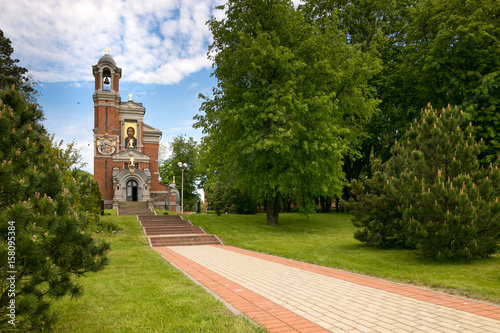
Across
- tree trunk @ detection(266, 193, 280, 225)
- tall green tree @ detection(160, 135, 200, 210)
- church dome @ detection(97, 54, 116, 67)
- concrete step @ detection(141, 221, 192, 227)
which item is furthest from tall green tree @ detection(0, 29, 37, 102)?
tall green tree @ detection(160, 135, 200, 210)

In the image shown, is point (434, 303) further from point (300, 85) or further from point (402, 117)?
point (402, 117)

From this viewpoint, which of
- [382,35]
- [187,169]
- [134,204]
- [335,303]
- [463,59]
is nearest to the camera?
[335,303]

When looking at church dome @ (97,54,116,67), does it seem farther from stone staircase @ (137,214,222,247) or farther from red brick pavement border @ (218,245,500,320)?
red brick pavement border @ (218,245,500,320)

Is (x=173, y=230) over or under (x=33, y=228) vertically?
under

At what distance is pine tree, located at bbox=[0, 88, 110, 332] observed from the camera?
11.4 feet

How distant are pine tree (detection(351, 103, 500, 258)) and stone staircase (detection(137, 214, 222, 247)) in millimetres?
9785

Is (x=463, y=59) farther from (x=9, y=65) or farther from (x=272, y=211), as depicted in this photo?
(x=9, y=65)

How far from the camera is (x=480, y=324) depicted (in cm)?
493

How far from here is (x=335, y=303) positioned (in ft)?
20.0

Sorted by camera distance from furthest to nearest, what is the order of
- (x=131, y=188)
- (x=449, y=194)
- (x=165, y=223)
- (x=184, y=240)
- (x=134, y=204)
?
1. (x=131, y=188)
2. (x=134, y=204)
3. (x=165, y=223)
4. (x=184, y=240)
5. (x=449, y=194)

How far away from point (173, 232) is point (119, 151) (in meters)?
29.1

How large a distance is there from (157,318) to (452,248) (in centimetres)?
839

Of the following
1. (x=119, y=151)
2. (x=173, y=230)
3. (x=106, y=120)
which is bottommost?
(x=173, y=230)

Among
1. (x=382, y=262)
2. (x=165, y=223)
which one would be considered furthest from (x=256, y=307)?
(x=165, y=223)
